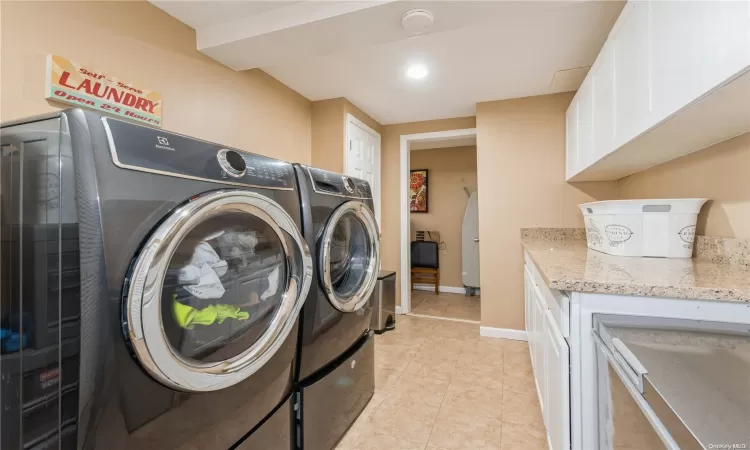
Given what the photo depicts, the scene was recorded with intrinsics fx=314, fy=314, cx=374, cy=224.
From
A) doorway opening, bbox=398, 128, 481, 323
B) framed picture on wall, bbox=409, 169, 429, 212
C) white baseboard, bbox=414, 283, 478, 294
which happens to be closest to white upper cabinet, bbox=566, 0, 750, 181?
doorway opening, bbox=398, 128, 481, 323

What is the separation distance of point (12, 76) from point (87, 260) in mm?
1049

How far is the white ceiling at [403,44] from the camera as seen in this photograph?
1.53m

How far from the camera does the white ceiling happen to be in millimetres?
1529

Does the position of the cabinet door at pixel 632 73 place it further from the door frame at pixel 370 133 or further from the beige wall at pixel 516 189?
the door frame at pixel 370 133

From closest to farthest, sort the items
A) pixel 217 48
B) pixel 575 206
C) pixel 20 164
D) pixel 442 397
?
pixel 20 164 < pixel 217 48 < pixel 442 397 < pixel 575 206

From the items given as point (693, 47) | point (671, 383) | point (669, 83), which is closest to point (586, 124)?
point (669, 83)

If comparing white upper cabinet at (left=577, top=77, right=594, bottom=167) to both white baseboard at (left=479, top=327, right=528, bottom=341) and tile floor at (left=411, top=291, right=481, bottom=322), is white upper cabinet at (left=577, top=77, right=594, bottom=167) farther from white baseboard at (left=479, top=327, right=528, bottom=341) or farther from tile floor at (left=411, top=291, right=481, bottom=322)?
tile floor at (left=411, top=291, right=481, bottom=322)

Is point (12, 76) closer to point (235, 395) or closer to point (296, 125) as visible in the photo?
point (235, 395)

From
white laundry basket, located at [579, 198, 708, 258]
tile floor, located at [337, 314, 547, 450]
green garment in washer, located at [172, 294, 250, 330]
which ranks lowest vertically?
tile floor, located at [337, 314, 547, 450]

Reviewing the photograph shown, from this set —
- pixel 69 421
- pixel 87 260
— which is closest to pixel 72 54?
pixel 87 260

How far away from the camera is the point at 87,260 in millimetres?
649

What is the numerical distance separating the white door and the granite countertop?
75.3 inches

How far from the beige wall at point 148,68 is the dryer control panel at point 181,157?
2.74ft

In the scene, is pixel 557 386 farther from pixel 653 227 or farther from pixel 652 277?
pixel 653 227
